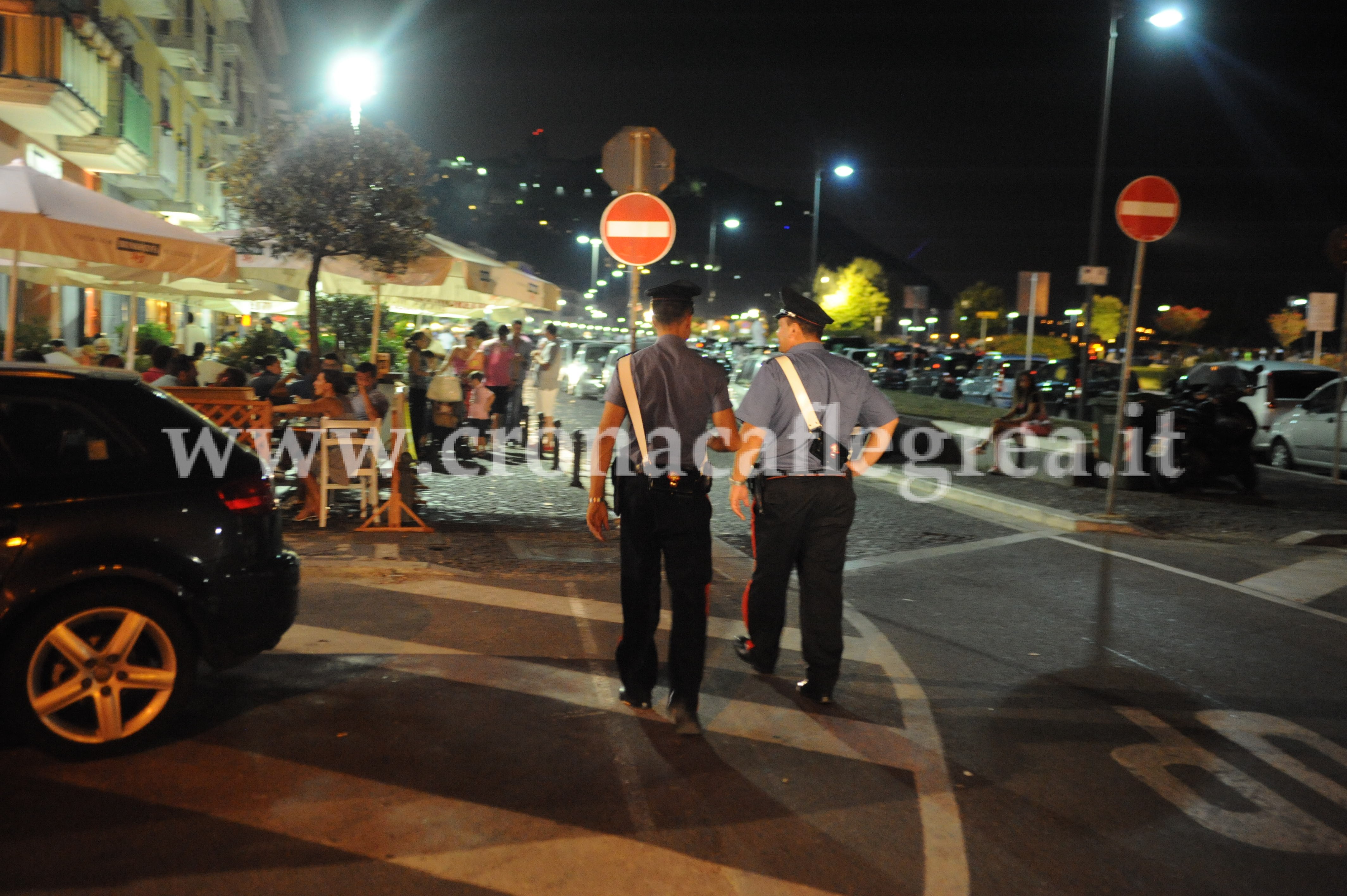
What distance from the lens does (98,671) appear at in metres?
4.21

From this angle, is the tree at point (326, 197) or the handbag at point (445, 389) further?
the tree at point (326, 197)

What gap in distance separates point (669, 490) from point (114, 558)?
2.18 meters

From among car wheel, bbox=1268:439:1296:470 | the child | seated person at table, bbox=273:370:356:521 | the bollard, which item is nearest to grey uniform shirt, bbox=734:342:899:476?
seated person at table, bbox=273:370:356:521

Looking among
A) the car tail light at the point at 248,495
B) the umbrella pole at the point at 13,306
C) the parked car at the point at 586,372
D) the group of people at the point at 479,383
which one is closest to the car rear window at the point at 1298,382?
the group of people at the point at 479,383

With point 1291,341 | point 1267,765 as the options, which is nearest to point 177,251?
point 1267,765

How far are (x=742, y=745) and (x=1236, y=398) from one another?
39.1 feet

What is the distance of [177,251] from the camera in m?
9.44

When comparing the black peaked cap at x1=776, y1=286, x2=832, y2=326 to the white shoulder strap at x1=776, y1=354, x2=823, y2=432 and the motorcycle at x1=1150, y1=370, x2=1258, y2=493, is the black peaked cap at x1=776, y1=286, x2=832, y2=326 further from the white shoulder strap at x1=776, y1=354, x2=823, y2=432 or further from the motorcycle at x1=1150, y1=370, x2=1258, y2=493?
the motorcycle at x1=1150, y1=370, x2=1258, y2=493

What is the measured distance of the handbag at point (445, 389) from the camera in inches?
538

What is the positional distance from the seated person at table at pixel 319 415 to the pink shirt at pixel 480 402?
5336mm

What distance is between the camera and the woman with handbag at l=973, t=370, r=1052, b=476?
15.2m

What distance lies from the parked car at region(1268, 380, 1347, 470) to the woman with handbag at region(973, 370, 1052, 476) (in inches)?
166

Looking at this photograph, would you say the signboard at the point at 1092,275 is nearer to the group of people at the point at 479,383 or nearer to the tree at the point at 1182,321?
the group of people at the point at 479,383

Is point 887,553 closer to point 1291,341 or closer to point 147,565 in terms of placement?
point 147,565
